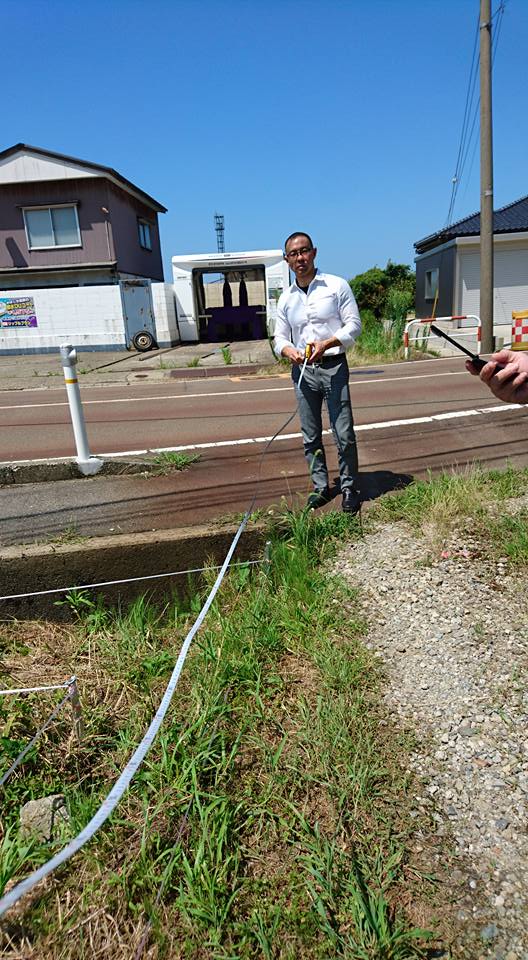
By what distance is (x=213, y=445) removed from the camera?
21.9 feet

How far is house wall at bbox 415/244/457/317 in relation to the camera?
22.2 metres

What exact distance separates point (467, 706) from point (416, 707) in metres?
0.22

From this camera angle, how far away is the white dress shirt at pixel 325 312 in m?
4.12

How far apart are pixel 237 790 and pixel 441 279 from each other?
23868 mm

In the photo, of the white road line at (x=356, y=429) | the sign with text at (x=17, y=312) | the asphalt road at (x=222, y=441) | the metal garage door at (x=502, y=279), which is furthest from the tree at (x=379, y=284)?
the white road line at (x=356, y=429)

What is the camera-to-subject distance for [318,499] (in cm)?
448

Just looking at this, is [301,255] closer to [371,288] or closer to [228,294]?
[228,294]

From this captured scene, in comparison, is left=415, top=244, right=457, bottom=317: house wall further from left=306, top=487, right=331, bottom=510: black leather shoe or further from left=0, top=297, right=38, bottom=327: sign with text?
left=306, top=487, right=331, bottom=510: black leather shoe

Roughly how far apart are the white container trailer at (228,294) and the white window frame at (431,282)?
7.59 meters

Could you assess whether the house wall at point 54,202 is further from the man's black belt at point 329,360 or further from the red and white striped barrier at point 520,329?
the man's black belt at point 329,360

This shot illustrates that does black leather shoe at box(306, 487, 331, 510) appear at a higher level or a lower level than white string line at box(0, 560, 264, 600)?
higher

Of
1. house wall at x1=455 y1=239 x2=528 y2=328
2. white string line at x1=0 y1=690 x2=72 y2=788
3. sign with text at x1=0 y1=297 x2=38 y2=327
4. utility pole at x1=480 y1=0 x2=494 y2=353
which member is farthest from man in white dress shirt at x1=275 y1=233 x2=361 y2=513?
house wall at x1=455 y1=239 x2=528 y2=328

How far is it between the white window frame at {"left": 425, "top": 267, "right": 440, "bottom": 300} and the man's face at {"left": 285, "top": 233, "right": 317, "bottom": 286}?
70.5ft

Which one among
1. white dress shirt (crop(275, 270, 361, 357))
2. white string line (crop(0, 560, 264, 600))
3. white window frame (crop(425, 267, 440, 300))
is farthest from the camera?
white window frame (crop(425, 267, 440, 300))
